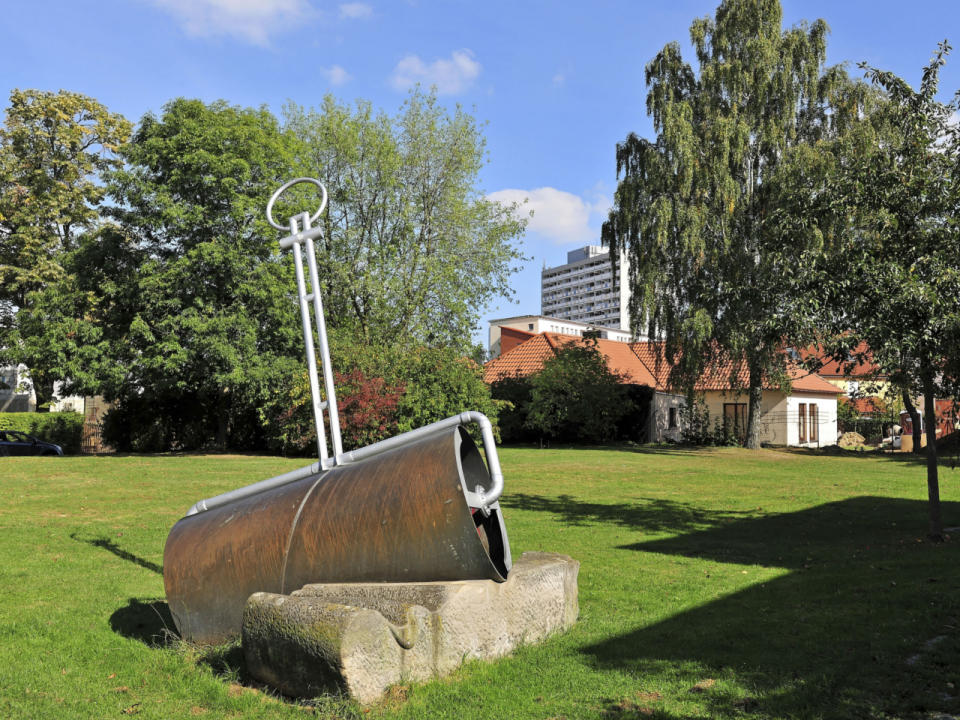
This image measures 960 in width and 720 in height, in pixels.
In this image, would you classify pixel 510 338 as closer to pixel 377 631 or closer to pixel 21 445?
pixel 21 445

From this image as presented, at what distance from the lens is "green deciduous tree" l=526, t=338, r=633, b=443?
3644 centimetres

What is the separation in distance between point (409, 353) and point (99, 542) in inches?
755

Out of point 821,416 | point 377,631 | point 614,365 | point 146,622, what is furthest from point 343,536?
point 821,416

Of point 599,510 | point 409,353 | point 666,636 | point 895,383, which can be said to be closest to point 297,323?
point 409,353

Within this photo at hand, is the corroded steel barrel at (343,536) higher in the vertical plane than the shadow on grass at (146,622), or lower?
higher

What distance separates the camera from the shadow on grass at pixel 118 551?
30.6 ft

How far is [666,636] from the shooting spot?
6.28 metres

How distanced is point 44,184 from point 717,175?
89.2 feet

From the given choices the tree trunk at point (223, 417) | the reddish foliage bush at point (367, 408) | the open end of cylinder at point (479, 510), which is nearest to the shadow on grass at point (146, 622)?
the open end of cylinder at point (479, 510)

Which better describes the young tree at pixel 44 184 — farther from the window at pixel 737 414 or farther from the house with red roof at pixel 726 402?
the window at pixel 737 414

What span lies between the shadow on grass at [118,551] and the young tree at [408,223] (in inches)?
988

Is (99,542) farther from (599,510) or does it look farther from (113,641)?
(599,510)

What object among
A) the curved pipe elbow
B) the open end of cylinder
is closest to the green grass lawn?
the open end of cylinder

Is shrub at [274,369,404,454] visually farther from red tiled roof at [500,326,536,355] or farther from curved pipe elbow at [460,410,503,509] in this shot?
red tiled roof at [500,326,536,355]
